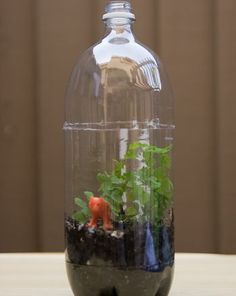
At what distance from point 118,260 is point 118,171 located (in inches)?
4.2

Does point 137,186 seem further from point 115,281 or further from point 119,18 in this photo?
point 119,18

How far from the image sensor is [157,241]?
0.64 meters

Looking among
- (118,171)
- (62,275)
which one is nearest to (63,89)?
(62,275)

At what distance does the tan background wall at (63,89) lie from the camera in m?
1.50

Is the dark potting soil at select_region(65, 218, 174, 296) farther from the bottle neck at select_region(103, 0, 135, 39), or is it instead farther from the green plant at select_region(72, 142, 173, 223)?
the bottle neck at select_region(103, 0, 135, 39)

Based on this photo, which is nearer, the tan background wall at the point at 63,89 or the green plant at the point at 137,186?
the green plant at the point at 137,186

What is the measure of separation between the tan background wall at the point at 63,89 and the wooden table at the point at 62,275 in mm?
582

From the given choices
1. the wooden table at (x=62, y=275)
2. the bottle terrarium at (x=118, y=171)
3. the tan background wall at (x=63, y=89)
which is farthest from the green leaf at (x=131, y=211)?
the tan background wall at (x=63, y=89)

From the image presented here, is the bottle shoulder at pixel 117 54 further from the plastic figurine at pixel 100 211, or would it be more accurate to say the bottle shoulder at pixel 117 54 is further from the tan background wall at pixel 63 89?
the tan background wall at pixel 63 89

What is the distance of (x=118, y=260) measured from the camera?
61cm

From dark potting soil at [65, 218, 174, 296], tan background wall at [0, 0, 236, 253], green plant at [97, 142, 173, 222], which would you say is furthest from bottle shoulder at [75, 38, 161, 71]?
tan background wall at [0, 0, 236, 253]

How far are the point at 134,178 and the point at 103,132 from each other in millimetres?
119

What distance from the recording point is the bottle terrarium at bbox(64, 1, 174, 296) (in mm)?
615

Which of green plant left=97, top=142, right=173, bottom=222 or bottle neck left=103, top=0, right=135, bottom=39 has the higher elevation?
bottle neck left=103, top=0, right=135, bottom=39
